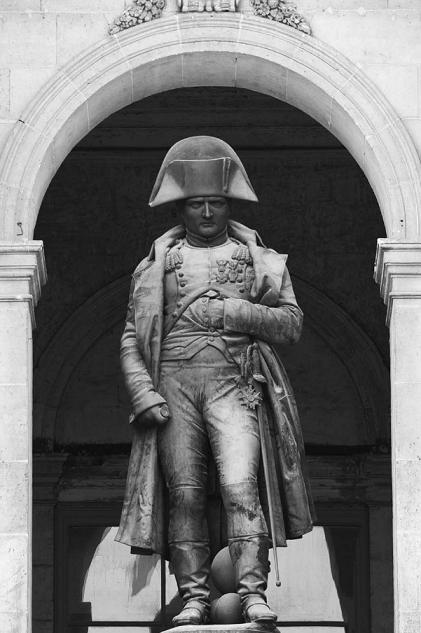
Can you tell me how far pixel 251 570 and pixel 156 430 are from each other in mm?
986

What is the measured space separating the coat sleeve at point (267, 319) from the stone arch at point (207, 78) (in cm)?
112

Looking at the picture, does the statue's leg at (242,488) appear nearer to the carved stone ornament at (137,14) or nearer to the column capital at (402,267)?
the column capital at (402,267)

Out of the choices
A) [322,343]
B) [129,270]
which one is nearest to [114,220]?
[129,270]

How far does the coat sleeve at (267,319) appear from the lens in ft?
50.8

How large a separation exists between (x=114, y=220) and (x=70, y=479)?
208 centimetres

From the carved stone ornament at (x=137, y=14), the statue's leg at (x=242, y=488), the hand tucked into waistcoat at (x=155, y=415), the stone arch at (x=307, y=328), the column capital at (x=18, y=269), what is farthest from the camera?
the stone arch at (x=307, y=328)

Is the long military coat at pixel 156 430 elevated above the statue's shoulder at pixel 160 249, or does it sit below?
below

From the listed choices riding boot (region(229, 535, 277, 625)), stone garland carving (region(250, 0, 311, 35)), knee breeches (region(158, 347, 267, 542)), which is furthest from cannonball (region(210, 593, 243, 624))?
stone garland carving (region(250, 0, 311, 35))

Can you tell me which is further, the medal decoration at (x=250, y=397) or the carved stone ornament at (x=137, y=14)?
the carved stone ornament at (x=137, y=14)

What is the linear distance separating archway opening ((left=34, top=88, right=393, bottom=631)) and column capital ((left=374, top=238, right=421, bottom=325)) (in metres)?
4.40

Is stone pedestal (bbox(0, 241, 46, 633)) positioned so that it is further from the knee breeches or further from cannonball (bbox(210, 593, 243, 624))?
cannonball (bbox(210, 593, 243, 624))

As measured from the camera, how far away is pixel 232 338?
51.1 feet

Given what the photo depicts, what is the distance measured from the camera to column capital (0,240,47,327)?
16328 mm

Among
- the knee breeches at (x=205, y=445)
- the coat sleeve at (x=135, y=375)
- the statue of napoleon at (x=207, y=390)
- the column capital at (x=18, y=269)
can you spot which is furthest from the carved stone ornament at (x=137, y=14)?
the knee breeches at (x=205, y=445)
